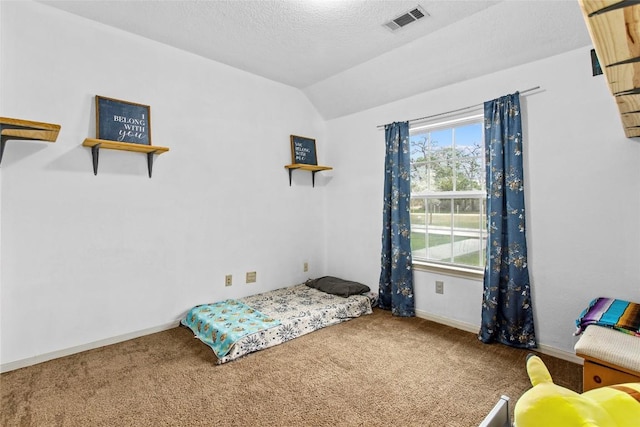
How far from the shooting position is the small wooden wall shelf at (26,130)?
6.47 feet

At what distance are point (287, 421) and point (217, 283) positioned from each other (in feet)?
5.85

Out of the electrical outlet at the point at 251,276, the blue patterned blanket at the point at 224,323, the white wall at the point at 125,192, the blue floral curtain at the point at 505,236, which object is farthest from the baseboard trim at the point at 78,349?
the blue floral curtain at the point at 505,236

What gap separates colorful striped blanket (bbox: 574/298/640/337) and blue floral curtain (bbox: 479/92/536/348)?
1.62 feet

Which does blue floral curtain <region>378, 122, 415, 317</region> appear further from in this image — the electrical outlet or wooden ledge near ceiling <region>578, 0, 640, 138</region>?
wooden ledge near ceiling <region>578, 0, 640, 138</region>

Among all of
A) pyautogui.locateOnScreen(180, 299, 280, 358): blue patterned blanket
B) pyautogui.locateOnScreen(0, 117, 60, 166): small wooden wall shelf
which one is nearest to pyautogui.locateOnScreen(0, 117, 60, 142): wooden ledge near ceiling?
pyautogui.locateOnScreen(0, 117, 60, 166): small wooden wall shelf

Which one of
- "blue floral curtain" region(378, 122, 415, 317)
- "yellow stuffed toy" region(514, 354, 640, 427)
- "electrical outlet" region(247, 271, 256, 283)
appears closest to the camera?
"yellow stuffed toy" region(514, 354, 640, 427)

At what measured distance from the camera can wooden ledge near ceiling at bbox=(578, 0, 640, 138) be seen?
0.73m

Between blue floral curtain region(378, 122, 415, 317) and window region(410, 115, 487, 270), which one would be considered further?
blue floral curtain region(378, 122, 415, 317)

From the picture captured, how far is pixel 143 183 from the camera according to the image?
2816 millimetres

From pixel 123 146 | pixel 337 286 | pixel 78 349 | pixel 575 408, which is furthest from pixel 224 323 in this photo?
pixel 575 408

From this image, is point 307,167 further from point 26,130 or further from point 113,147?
point 26,130

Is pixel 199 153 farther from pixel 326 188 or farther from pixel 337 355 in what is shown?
pixel 337 355

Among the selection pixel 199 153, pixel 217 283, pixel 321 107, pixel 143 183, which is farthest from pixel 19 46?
pixel 321 107

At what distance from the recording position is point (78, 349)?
2502 millimetres
